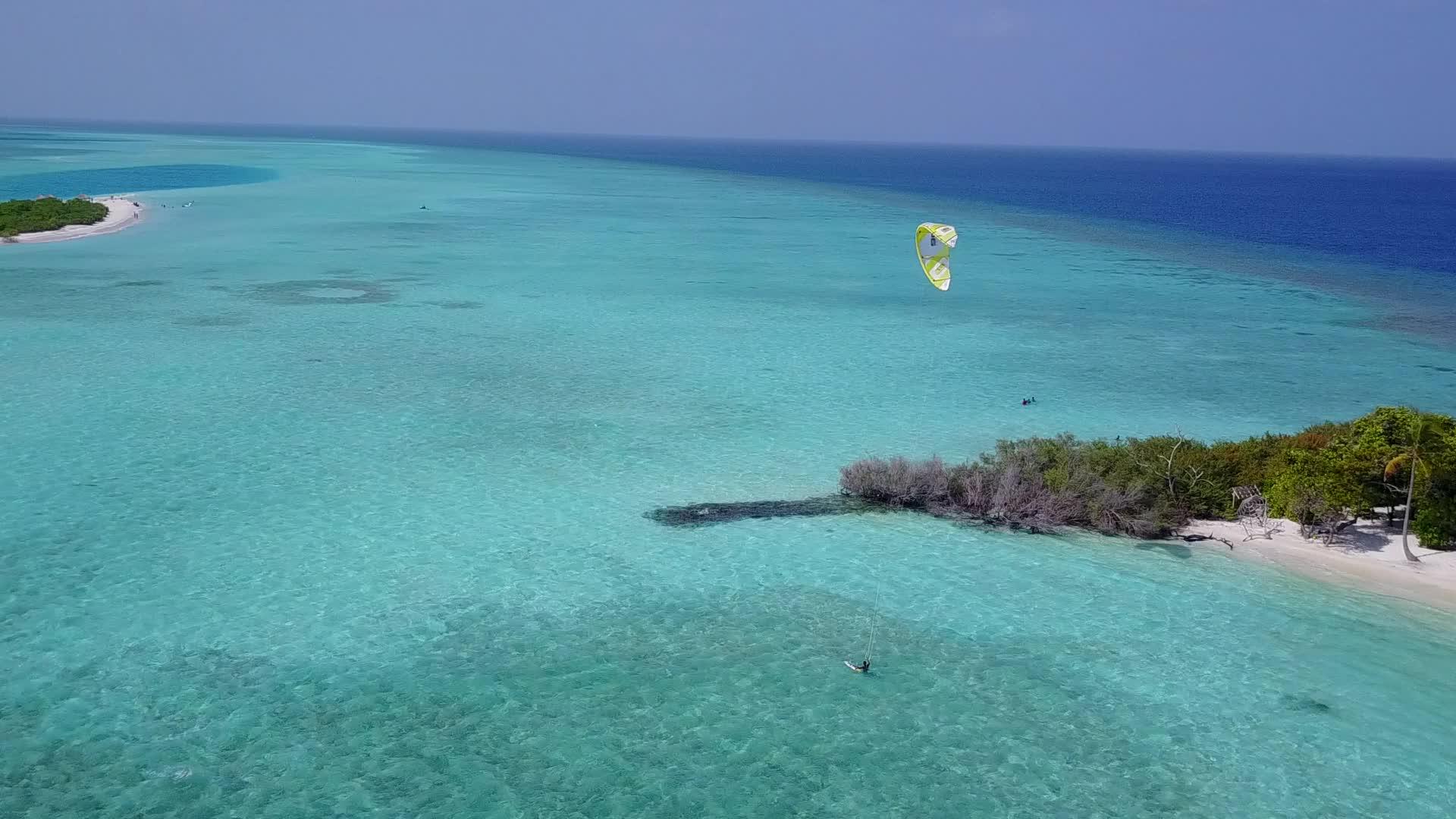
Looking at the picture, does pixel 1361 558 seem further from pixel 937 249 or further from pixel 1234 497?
pixel 937 249

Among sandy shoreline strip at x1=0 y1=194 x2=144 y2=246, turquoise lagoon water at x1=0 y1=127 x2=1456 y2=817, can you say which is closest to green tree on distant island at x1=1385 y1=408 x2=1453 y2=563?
turquoise lagoon water at x1=0 y1=127 x2=1456 y2=817

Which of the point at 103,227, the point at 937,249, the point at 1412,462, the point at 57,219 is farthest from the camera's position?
the point at 103,227

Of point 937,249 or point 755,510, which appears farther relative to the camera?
point 937,249

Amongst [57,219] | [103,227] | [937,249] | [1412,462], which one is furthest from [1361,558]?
[57,219]

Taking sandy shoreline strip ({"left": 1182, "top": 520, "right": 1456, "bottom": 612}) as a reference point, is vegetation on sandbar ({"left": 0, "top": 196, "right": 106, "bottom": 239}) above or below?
above

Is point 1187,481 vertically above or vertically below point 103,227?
below

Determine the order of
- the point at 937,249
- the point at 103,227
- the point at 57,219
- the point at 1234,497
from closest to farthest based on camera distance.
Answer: the point at 1234,497 → the point at 937,249 → the point at 57,219 → the point at 103,227

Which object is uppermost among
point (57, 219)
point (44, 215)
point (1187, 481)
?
point (44, 215)

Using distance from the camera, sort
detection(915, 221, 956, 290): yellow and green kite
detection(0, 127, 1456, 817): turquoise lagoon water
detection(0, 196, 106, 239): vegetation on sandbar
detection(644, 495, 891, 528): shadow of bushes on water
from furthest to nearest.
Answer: detection(0, 196, 106, 239): vegetation on sandbar → detection(915, 221, 956, 290): yellow and green kite → detection(644, 495, 891, 528): shadow of bushes on water → detection(0, 127, 1456, 817): turquoise lagoon water

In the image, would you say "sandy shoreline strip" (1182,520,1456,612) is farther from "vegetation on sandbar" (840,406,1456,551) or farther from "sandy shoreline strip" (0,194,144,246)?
"sandy shoreline strip" (0,194,144,246)
